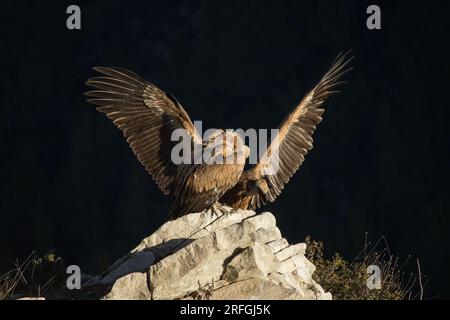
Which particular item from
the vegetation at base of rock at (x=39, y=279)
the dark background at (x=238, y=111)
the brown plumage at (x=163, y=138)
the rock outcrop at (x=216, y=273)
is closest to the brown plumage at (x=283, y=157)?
the brown plumage at (x=163, y=138)

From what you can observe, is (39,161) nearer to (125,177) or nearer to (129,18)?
(125,177)

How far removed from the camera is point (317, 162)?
32.4 metres

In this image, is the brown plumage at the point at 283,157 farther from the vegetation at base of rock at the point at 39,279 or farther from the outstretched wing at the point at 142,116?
the vegetation at base of rock at the point at 39,279

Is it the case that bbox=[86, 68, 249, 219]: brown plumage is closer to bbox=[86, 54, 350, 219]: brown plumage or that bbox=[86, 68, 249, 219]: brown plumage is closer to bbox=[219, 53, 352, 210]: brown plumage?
bbox=[86, 54, 350, 219]: brown plumage

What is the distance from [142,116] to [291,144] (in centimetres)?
230

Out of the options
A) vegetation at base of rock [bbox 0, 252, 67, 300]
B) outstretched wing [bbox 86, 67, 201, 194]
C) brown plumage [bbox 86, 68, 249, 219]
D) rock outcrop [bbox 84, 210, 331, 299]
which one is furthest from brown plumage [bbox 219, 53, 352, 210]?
vegetation at base of rock [bbox 0, 252, 67, 300]

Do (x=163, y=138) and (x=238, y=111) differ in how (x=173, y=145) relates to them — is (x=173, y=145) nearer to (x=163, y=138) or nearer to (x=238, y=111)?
(x=163, y=138)

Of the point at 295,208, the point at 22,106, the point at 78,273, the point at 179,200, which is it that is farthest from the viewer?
the point at 22,106

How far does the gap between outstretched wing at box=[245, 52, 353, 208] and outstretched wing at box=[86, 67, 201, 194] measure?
1.07 metres

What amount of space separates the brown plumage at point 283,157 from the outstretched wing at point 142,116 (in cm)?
88

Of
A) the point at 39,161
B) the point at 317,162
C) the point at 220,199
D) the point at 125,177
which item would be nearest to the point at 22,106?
the point at 39,161

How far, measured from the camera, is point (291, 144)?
13.9 meters

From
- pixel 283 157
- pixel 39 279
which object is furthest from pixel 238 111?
pixel 39 279

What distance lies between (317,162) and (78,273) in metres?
21.4
